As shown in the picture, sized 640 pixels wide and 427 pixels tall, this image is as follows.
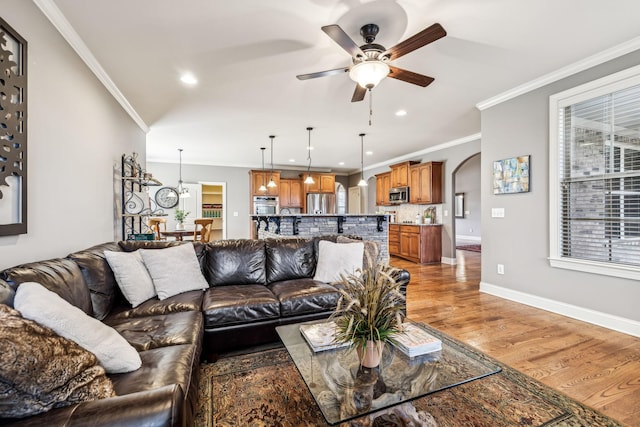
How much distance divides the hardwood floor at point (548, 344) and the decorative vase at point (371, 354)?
1.41 metres

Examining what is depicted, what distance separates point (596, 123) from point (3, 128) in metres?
4.73

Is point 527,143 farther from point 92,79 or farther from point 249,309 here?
point 92,79

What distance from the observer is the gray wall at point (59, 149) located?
72.5 inches

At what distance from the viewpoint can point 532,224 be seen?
3.39 metres

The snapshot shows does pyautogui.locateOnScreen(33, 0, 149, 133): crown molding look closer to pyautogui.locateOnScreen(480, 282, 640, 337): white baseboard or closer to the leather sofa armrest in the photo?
the leather sofa armrest

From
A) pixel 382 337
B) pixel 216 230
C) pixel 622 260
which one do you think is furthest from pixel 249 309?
pixel 216 230

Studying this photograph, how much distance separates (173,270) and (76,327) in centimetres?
138

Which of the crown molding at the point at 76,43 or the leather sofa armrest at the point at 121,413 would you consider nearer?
the leather sofa armrest at the point at 121,413

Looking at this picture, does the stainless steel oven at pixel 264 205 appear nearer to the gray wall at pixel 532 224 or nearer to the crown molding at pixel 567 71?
the gray wall at pixel 532 224

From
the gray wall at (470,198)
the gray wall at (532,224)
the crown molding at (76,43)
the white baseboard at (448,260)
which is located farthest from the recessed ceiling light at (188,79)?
the gray wall at (470,198)

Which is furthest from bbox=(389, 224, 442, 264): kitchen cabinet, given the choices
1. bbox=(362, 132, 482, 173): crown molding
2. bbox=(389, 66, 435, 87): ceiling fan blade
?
bbox=(389, 66, 435, 87): ceiling fan blade

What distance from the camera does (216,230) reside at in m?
8.91

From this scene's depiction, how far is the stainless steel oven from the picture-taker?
8141mm

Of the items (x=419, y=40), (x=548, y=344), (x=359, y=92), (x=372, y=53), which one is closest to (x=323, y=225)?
(x=359, y=92)
